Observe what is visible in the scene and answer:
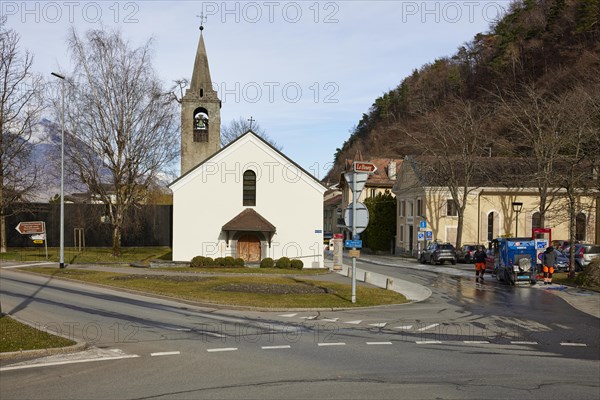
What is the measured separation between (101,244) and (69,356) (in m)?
49.2

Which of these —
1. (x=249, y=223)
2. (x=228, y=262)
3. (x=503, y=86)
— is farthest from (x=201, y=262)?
(x=503, y=86)

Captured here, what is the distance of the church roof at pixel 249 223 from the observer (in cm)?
3516

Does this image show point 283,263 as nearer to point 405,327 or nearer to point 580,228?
point 405,327

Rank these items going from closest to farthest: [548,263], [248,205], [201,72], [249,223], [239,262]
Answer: [548,263] → [239,262] → [249,223] → [248,205] → [201,72]

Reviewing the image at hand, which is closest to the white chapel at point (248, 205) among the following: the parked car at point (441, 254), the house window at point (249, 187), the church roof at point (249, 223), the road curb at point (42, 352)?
the house window at point (249, 187)

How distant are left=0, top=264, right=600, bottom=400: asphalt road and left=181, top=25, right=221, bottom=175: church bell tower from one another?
22884mm

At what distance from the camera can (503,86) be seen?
72.4m

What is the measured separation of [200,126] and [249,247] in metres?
10.8

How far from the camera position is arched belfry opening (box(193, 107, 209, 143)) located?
4219cm

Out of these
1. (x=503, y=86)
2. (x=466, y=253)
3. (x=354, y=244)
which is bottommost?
(x=466, y=253)

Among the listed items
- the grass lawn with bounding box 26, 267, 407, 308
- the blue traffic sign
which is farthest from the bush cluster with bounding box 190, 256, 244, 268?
the blue traffic sign

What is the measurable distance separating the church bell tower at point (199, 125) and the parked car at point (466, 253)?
68.8 ft

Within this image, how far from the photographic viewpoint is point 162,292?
21891 millimetres

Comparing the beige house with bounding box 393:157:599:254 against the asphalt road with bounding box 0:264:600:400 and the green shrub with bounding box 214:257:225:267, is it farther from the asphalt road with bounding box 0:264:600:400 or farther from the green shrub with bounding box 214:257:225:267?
the asphalt road with bounding box 0:264:600:400
